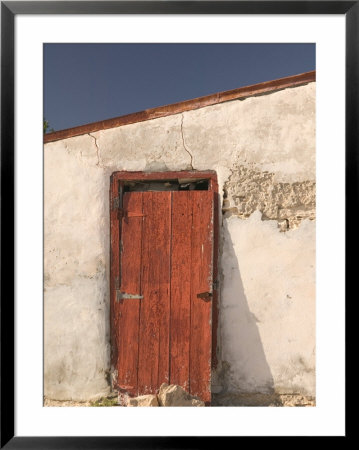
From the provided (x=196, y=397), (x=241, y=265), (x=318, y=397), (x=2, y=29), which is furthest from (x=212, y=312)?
(x=2, y=29)

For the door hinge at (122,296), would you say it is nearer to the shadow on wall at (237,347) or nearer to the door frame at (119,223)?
the door frame at (119,223)

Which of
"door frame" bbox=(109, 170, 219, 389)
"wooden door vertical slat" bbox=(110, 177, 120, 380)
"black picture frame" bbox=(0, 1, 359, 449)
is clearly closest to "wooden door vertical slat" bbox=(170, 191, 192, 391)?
"door frame" bbox=(109, 170, 219, 389)

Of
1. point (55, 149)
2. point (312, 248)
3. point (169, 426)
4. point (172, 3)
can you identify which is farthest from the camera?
point (55, 149)

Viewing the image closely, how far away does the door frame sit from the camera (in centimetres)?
218

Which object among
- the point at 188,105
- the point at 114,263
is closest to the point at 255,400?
the point at 114,263

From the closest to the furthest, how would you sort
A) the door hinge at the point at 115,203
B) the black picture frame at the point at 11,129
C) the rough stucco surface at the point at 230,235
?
1. the black picture frame at the point at 11,129
2. the rough stucco surface at the point at 230,235
3. the door hinge at the point at 115,203

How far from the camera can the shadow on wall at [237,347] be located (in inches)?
84.4

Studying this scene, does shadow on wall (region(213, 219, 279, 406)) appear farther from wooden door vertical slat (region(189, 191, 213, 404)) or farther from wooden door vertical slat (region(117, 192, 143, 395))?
wooden door vertical slat (region(117, 192, 143, 395))

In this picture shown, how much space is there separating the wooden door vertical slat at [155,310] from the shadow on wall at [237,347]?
454mm

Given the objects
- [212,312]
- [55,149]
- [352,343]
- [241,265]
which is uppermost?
[55,149]

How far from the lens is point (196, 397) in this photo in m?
2.13

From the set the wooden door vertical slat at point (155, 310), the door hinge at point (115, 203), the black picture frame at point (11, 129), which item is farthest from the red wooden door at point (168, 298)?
the black picture frame at point (11, 129)

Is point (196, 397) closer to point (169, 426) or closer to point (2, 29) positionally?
point (169, 426)

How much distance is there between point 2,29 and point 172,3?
77 centimetres
